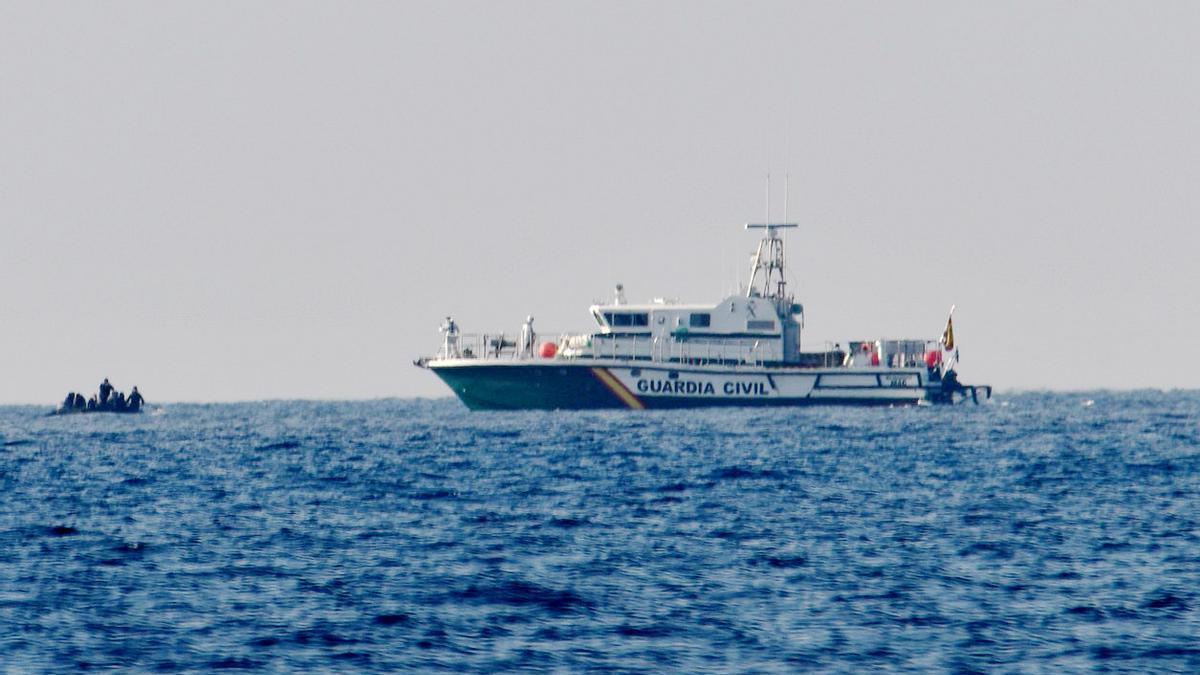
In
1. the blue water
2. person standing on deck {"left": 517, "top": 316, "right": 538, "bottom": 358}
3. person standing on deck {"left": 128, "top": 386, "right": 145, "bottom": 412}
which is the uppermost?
person standing on deck {"left": 517, "top": 316, "right": 538, "bottom": 358}

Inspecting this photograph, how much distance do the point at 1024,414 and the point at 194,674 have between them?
74.9m

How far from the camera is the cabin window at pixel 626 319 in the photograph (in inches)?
3231

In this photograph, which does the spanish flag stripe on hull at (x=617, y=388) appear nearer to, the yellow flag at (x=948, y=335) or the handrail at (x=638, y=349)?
the handrail at (x=638, y=349)

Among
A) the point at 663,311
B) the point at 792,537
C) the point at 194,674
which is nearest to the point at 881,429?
the point at 663,311

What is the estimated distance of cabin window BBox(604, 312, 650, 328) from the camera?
82.1 meters

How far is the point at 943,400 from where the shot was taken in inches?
3575

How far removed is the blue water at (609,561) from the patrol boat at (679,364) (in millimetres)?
26058

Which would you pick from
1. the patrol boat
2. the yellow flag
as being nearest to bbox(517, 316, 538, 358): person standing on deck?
the patrol boat

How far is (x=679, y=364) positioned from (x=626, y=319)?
3862 millimetres

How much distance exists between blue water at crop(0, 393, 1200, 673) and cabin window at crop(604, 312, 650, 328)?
1148 inches

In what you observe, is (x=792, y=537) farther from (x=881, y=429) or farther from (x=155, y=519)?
(x=881, y=429)

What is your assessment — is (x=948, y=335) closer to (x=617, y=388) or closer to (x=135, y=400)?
(x=617, y=388)

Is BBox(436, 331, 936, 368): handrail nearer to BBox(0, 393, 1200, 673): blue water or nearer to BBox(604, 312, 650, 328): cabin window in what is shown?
BBox(604, 312, 650, 328): cabin window

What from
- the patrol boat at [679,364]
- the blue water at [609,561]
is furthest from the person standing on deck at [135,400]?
the blue water at [609,561]
